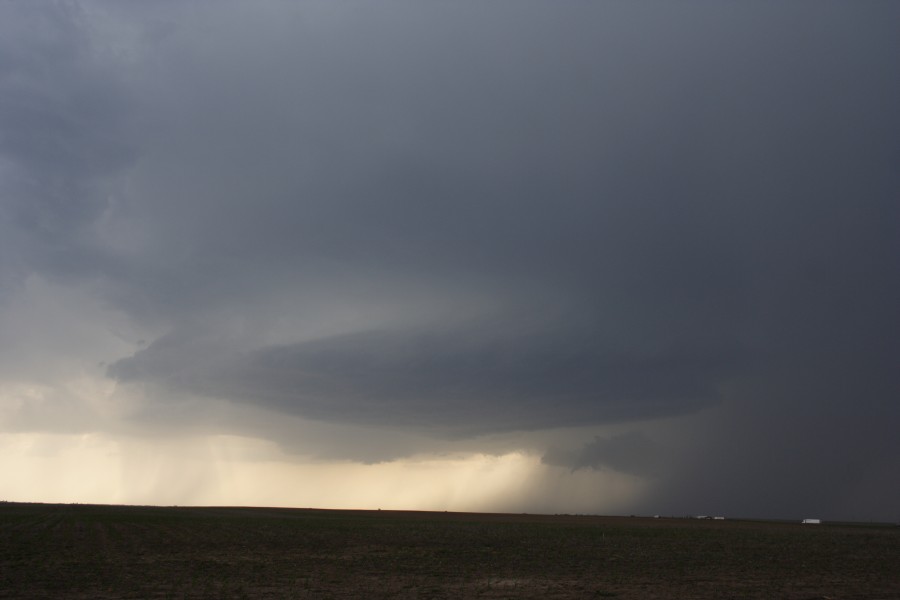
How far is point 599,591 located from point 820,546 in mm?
44388

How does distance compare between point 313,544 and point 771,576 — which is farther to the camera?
point 313,544

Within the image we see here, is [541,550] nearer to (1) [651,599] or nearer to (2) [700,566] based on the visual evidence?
(2) [700,566]

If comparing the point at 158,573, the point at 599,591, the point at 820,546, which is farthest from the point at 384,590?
the point at 820,546

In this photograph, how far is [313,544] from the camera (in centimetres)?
6078

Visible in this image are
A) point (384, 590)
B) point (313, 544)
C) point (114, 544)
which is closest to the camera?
point (384, 590)

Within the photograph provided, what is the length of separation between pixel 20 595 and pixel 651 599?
81.2 ft

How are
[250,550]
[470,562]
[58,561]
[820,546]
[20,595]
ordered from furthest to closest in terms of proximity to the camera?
[820,546] < [250,550] < [470,562] < [58,561] < [20,595]

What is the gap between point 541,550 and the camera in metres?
56.8

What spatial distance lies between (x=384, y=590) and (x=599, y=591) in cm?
935

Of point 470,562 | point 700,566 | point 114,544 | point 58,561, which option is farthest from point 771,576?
point 114,544

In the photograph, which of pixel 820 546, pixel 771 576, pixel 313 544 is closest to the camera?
pixel 771 576

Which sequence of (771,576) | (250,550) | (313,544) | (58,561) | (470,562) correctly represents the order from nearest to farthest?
1. (771,576)
2. (58,561)
3. (470,562)
4. (250,550)
5. (313,544)

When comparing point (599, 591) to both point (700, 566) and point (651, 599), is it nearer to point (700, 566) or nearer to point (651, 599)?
point (651, 599)

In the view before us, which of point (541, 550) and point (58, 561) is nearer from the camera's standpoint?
point (58, 561)
